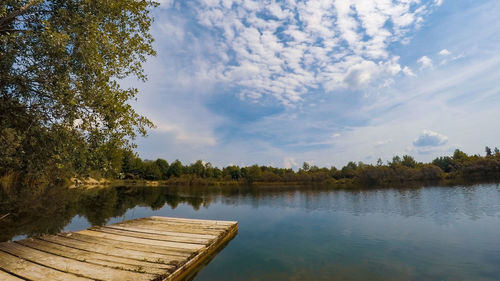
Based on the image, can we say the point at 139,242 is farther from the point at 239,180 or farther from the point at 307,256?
the point at 239,180

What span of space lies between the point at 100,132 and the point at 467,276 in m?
17.3

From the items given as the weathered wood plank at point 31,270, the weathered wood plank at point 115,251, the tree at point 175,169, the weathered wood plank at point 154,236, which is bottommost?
the weathered wood plank at point 154,236

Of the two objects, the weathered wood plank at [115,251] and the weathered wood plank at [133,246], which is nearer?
the weathered wood plank at [115,251]

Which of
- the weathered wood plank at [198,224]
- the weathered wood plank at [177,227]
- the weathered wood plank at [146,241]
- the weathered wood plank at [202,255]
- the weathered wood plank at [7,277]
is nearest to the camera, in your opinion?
the weathered wood plank at [7,277]

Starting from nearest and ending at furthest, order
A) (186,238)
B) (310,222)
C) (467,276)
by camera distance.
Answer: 1. (467,276)
2. (186,238)
3. (310,222)

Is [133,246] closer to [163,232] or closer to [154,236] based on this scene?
[154,236]

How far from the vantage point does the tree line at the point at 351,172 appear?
82.0 meters

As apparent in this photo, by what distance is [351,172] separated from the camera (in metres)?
98.9

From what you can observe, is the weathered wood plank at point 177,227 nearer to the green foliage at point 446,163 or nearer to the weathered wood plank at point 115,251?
the weathered wood plank at point 115,251

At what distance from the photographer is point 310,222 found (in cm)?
2250

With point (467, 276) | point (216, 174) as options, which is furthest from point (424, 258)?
point (216, 174)

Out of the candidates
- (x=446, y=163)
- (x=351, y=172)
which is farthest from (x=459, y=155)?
(x=351, y=172)

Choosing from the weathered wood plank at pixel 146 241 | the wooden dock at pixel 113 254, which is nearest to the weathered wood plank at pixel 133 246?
the wooden dock at pixel 113 254

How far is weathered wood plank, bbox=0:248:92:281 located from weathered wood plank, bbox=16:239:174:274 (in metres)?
1.11
